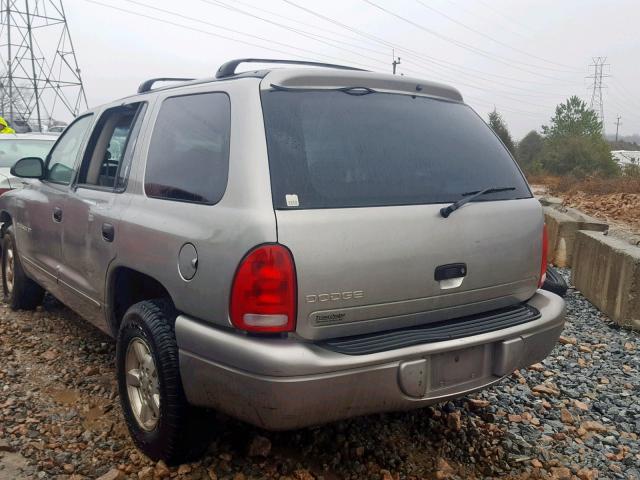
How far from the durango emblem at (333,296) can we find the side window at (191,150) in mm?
596

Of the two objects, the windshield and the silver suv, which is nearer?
the silver suv

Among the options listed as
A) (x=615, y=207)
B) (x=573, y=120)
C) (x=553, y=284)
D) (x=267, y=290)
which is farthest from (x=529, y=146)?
(x=267, y=290)

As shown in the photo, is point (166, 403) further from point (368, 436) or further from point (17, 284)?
point (17, 284)

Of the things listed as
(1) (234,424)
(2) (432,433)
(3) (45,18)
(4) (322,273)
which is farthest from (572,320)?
(3) (45,18)

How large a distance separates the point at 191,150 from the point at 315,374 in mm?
1247

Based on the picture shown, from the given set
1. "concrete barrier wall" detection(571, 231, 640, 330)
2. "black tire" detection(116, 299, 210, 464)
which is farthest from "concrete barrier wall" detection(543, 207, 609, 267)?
"black tire" detection(116, 299, 210, 464)

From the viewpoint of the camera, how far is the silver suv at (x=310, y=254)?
7.30ft

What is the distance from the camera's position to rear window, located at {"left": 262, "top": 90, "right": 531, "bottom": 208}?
2.38 m

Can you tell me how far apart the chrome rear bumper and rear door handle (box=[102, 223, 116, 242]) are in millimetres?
888

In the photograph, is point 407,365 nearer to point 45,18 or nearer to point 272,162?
point 272,162

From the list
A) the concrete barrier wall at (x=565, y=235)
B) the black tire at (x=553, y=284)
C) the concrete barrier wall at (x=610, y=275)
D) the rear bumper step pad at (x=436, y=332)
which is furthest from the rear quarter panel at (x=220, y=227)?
the concrete barrier wall at (x=565, y=235)

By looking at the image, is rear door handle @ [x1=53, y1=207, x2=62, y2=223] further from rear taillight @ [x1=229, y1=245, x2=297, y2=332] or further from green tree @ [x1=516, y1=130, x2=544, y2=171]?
green tree @ [x1=516, y1=130, x2=544, y2=171]

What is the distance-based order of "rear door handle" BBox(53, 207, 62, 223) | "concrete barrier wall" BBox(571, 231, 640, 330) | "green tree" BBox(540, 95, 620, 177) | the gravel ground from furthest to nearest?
"green tree" BBox(540, 95, 620, 177), "concrete barrier wall" BBox(571, 231, 640, 330), "rear door handle" BBox(53, 207, 62, 223), the gravel ground

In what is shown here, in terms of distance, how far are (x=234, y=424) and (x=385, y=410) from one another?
41.7 inches
